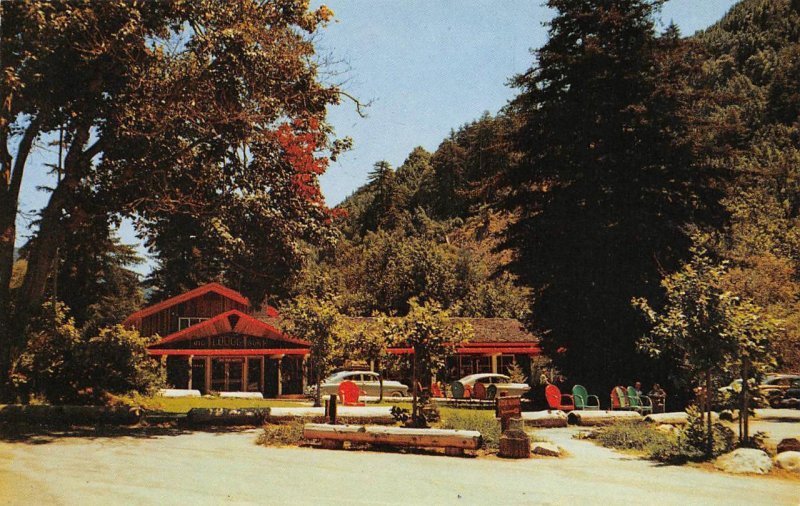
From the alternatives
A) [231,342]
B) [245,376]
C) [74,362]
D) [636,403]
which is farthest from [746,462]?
[245,376]

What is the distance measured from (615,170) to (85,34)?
21029 millimetres

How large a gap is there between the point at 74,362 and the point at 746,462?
1771cm

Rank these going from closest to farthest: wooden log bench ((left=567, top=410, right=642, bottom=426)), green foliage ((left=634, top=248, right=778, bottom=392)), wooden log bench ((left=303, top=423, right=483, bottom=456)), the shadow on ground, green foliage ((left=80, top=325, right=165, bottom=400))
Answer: green foliage ((left=634, top=248, right=778, bottom=392)), wooden log bench ((left=303, top=423, right=483, bottom=456)), the shadow on ground, green foliage ((left=80, top=325, right=165, bottom=400)), wooden log bench ((left=567, top=410, right=642, bottom=426))

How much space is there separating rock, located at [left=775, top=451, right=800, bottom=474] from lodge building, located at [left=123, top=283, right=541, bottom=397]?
18.8 meters

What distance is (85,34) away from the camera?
51.5ft

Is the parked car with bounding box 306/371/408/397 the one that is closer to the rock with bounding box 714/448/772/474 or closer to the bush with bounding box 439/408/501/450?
the bush with bounding box 439/408/501/450

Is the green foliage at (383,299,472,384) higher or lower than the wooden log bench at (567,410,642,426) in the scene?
higher

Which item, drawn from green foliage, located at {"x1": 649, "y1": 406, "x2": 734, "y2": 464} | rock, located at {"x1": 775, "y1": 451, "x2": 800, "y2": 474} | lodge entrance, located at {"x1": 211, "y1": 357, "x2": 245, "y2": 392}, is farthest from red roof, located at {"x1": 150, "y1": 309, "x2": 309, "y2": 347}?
rock, located at {"x1": 775, "y1": 451, "x2": 800, "y2": 474}

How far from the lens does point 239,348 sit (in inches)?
1404

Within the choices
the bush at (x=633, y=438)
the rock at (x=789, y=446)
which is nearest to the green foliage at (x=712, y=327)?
the rock at (x=789, y=446)

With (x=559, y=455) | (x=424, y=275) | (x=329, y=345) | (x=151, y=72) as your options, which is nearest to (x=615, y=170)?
(x=329, y=345)

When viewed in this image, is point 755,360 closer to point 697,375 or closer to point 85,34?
point 697,375

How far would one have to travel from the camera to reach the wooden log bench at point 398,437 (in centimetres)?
1317

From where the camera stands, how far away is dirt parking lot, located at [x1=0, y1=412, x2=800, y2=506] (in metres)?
8.86
